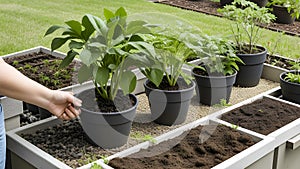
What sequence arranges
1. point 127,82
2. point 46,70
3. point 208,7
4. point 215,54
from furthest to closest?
point 208,7
point 46,70
point 215,54
point 127,82

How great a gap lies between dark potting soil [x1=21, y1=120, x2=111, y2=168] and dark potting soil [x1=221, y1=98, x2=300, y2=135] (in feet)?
2.67

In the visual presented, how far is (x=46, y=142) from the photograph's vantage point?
2.45m

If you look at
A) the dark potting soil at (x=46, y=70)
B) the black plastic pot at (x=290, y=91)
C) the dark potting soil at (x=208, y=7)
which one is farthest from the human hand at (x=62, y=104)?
the dark potting soil at (x=208, y=7)

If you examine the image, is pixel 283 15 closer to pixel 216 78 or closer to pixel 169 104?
pixel 216 78

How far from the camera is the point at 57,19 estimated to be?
20.2 feet

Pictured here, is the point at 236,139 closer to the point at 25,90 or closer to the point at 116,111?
the point at 116,111

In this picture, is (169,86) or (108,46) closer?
(108,46)

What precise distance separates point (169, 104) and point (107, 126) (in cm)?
49

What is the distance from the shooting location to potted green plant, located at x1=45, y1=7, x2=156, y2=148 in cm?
233

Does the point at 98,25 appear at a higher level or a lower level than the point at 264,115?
higher

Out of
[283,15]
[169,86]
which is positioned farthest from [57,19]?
[169,86]

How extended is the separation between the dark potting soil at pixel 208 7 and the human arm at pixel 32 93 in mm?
4364

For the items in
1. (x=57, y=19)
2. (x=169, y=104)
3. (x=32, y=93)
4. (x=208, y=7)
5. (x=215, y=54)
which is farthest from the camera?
(x=208, y=7)

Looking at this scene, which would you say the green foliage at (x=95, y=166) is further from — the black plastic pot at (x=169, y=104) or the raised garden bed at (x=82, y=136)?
the black plastic pot at (x=169, y=104)
